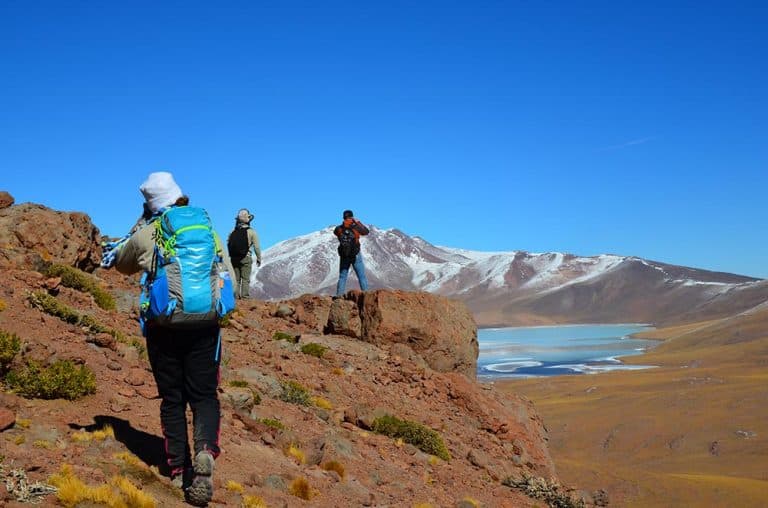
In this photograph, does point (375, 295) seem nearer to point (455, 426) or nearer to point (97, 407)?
point (455, 426)

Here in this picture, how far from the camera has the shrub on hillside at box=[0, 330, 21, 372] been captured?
6824 millimetres

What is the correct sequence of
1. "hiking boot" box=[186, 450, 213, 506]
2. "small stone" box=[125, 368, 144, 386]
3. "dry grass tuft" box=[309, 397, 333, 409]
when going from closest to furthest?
"hiking boot" box=[186, 450, 213, 506] < "small stone" box=[125, 368, 144, 386] < "dry grass tuft" box=[309, 397, 333, 409]

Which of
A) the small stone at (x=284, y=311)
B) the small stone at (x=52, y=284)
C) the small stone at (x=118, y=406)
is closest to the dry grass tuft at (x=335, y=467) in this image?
the small stone at (x=118, y=406)

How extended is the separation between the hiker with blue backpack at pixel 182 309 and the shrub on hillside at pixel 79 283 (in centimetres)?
710

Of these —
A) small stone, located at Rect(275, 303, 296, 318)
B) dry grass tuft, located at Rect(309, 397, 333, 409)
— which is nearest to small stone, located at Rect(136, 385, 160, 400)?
dry grass tuft, located at Rect(309, 397, 333, 409)

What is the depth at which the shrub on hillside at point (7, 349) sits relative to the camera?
6.82m

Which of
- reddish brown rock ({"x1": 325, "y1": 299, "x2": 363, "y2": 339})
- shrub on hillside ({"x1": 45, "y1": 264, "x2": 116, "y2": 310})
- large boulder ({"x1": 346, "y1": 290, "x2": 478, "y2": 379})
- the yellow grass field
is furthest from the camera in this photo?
the yellow grass field

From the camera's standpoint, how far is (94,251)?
559 inches

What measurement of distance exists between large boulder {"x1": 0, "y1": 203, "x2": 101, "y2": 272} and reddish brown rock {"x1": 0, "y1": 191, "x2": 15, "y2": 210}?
3.3 inches

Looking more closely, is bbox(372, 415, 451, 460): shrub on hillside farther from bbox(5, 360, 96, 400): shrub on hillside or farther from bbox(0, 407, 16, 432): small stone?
bbox(0, 407, 16, 432): small stone

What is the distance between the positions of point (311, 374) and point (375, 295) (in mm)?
3076

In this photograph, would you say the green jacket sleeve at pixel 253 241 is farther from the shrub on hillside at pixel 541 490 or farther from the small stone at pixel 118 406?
the small stone at pixel 118 406

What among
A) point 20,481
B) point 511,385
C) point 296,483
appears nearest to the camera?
point 20,481

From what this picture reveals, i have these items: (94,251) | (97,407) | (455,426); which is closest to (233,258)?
(94,251)
